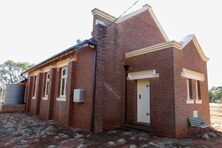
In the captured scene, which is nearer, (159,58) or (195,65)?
(159,58)

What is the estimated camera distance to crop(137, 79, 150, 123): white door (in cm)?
783

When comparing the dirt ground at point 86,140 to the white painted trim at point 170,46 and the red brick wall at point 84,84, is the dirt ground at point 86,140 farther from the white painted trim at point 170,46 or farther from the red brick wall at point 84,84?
the white painted trim at point 170,46

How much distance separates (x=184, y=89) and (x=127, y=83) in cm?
297

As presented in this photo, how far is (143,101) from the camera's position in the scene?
26.4 ft

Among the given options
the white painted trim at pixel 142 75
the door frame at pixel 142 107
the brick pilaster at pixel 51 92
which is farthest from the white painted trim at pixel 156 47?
the brick pilaster at pixel 51 92

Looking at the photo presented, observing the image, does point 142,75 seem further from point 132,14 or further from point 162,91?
point 132,14

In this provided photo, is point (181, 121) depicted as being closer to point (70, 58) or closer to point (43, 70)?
point (70, 58)

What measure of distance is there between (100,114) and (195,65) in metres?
5.82

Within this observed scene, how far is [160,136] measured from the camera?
6.39 m

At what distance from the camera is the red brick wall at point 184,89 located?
6461 millimetres

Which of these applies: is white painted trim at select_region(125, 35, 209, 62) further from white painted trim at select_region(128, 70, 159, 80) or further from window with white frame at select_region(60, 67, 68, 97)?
window with white frame at select_region(60, 67, 68, 97)

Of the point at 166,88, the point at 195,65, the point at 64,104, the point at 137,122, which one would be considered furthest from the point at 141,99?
the point at 64,104

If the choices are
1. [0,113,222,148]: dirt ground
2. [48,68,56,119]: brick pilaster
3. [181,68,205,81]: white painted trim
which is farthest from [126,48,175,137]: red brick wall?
[48,68,56,119]: brick pilaster

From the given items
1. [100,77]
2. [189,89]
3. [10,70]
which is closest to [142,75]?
[100,77]
